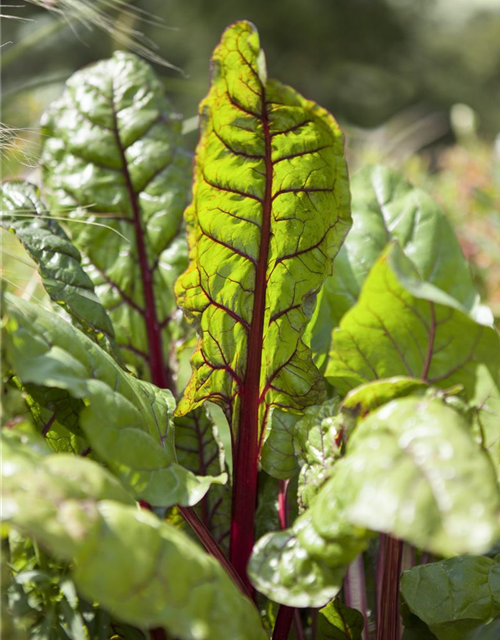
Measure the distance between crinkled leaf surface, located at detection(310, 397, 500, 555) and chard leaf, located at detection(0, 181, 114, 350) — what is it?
0.31 metres

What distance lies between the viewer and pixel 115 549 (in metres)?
0.33

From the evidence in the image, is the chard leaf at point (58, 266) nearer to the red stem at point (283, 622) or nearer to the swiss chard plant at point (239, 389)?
the swiss chard plant at point (239, 389)

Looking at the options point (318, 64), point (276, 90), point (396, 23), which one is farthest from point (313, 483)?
point (396, 23)

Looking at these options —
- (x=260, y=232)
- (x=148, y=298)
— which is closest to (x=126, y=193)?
(x=148, y=298)

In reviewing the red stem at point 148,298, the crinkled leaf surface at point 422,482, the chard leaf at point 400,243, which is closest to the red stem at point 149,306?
the red stem at point 148,298

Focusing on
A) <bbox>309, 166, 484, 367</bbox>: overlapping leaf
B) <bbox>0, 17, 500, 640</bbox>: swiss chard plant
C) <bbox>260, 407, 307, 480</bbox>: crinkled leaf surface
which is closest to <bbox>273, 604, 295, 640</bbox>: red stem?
<bbox>0, 17, 500, 640</bbox>: swiss chard plant

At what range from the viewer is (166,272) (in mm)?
794

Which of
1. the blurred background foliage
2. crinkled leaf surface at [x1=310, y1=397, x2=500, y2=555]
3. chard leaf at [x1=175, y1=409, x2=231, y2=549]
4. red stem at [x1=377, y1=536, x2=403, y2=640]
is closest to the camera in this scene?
crinkled leaf surface at [x1=310, y1=397, x2=500, y2=555]

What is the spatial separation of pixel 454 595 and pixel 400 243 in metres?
0.36

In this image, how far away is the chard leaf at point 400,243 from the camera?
2.26ft

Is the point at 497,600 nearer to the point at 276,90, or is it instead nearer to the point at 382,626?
the point at 382,626

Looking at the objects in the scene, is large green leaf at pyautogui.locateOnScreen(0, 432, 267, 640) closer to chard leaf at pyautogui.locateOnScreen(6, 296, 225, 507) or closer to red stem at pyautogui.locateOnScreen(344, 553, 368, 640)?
chard leaf at pyautogui.locateOnScreen(6, 296, 225, 507)

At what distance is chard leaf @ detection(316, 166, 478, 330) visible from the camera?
0.69 m

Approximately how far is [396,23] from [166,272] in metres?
12.0
